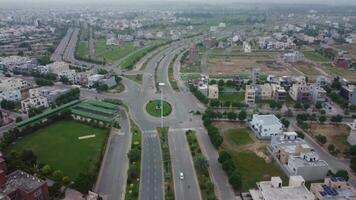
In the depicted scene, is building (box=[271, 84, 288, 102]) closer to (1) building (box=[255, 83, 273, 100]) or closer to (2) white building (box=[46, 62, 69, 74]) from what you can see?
(1) building (box=[255, 83, 273, 100])

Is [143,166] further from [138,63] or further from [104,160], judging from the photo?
[138,63]

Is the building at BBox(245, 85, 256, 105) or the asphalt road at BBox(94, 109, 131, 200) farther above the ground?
the building at BBox(245, 85, 256, 105)

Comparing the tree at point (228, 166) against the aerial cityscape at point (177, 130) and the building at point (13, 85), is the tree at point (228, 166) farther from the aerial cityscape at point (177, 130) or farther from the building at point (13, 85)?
the building at point (13, 85)

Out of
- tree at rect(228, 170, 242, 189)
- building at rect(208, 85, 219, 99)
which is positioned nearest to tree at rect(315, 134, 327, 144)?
tree at rect(228, 170, 242, 189)

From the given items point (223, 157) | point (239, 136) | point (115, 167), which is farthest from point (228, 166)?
point (115, 167)

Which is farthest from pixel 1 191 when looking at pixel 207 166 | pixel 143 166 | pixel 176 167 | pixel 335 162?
pixel 335 162

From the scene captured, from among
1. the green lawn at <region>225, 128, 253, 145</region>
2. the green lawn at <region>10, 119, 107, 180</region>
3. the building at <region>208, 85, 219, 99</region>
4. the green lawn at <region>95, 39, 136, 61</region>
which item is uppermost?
the green lawn at <region>95, 39, 136, 61</region>
